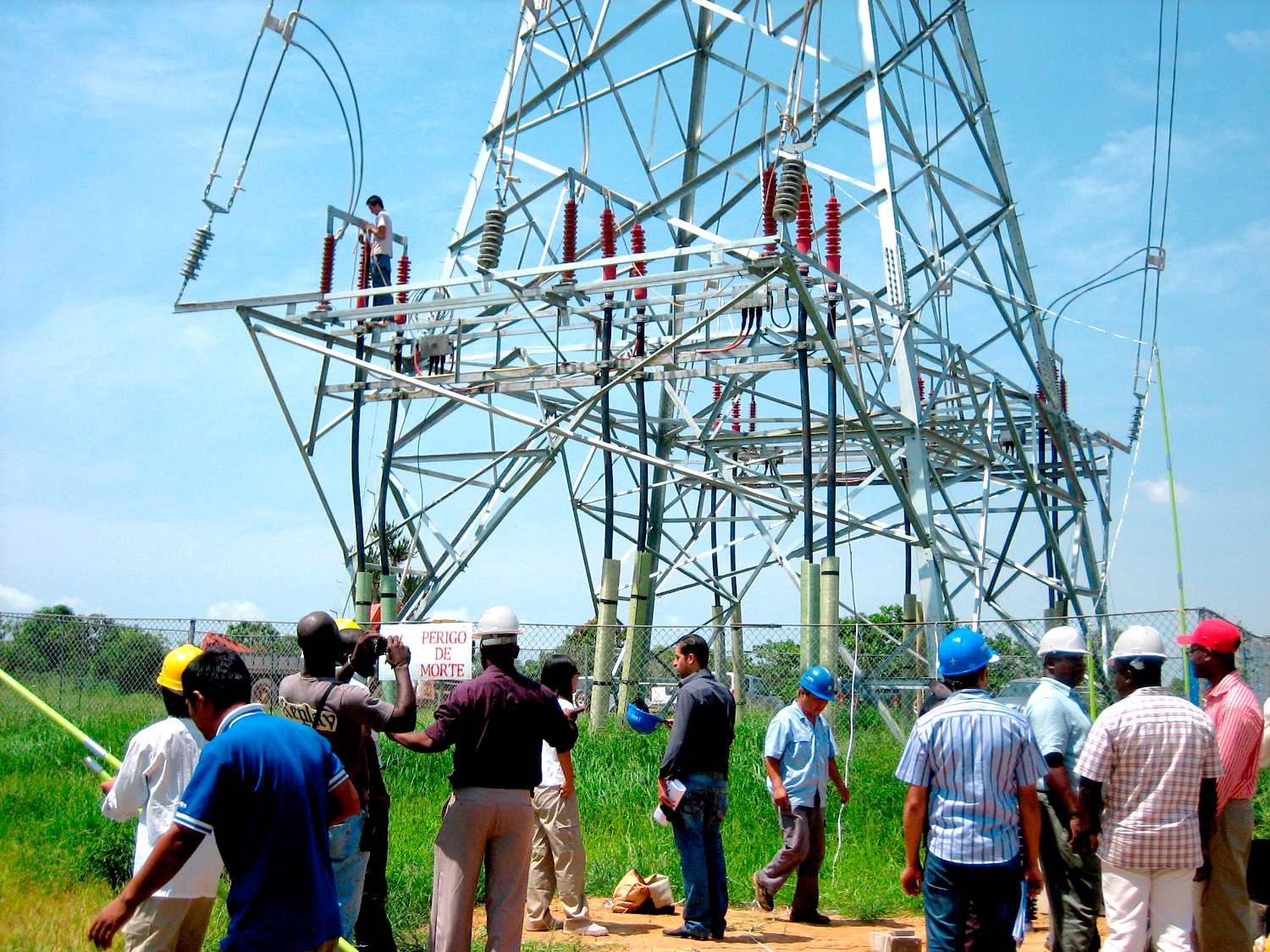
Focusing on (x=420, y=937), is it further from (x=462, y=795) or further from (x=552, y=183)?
(x=552, y=183)

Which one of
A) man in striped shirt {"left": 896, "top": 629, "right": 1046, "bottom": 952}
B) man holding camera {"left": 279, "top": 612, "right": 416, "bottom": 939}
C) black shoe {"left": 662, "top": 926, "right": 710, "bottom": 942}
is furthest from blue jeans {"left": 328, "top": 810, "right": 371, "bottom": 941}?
black shoe {"left": 662, "top": 926, "right": 710, "bottom": 942}

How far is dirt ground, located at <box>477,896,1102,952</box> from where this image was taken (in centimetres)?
839

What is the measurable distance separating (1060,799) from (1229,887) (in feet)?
3.45

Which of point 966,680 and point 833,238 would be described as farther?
point 833,238

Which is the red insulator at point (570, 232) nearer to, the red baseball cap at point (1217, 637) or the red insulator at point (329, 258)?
the red insulator at point (329, 258)

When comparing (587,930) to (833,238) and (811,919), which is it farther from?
(833,238)

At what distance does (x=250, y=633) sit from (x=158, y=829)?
35.8ft

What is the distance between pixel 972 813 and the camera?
550 cm

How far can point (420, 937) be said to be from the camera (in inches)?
319

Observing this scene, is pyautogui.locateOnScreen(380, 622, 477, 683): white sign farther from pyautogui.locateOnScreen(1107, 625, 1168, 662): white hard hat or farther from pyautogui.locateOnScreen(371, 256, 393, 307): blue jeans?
pyautogui.locateOnScreen(1107, 625, 1168, 662): white hard hat

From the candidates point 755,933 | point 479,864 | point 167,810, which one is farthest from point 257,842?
point 755,933

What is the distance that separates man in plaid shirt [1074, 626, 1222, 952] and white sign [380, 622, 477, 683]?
24.2 feet

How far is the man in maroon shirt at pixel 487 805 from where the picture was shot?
624 cm

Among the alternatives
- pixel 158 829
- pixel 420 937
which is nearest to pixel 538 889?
pixel 420 937
